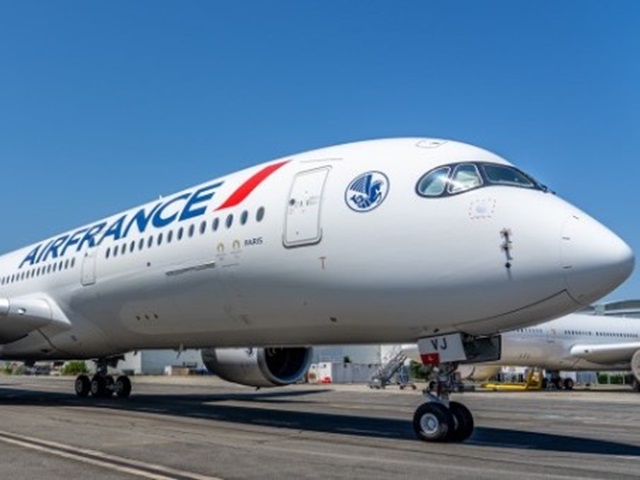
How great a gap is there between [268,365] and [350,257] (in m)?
5.89

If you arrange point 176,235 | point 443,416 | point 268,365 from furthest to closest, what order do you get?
point 268,365 → point 176,235 → point 443,416

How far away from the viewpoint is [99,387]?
75.5 feet

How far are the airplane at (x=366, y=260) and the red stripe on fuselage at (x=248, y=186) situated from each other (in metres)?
0.04

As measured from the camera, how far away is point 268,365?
16.4m

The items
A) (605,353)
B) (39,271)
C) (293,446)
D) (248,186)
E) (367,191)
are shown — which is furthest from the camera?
(605,353)

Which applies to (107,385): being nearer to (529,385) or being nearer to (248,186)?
(248,186)

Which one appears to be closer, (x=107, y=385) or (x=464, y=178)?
(x=464, y=178)

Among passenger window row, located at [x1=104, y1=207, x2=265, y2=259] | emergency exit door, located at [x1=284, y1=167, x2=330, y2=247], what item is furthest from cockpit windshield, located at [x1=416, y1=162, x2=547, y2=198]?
passenger window row, located at [x1=104, y1=207, x2=265, y2=259]

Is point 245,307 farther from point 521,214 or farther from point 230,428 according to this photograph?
point 521,214

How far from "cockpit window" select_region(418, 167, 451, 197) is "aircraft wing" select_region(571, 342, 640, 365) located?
3177 centimetres

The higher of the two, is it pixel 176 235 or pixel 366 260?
pixel 176 235

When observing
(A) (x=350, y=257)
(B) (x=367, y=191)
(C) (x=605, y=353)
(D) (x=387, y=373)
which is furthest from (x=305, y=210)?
(C) (x=605, y=353)

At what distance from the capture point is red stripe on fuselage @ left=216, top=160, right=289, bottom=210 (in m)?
13.6

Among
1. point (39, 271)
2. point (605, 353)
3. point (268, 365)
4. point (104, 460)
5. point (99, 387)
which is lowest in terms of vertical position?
point (104, 460)
